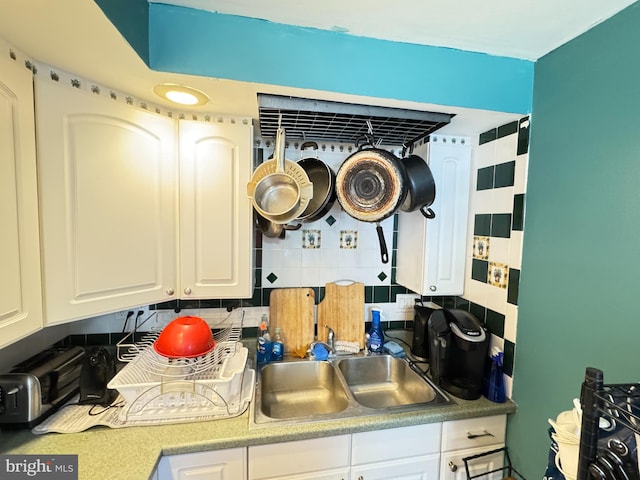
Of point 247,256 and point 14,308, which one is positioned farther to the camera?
point 247,256

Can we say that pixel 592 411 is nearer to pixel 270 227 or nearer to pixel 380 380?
pixel 380 380

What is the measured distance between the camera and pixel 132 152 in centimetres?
109

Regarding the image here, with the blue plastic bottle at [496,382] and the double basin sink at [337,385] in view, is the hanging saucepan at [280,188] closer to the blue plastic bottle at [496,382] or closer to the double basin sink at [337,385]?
the double basin sink at [337,385]

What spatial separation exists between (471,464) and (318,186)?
1.37 meters

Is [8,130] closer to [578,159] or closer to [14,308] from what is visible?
[14,308]

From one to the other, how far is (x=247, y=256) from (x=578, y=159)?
4.10 feet

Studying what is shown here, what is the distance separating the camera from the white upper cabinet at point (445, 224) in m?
1.43

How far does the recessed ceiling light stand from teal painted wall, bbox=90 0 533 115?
0.35 ft

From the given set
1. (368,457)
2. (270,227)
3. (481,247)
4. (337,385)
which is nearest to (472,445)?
(368,457)

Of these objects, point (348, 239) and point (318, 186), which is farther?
point (348, 239)

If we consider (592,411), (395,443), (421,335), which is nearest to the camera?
(592,411)

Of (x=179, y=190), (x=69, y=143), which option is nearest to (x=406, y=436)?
(x=179, y=190)

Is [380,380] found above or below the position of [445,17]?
below

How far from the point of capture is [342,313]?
5.35ft
